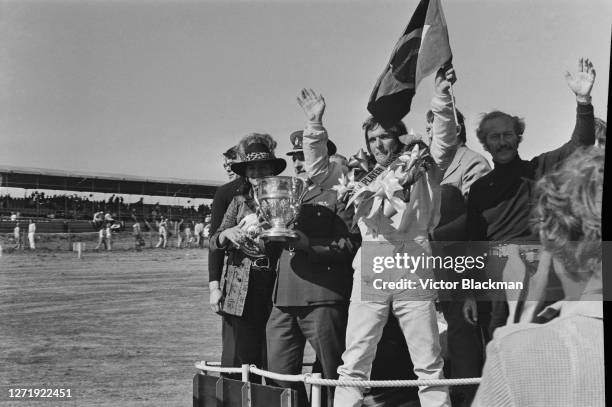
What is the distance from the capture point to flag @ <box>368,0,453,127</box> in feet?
9.10

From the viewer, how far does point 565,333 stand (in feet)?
3.69

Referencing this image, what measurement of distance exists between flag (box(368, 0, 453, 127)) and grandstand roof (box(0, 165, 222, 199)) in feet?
3.28

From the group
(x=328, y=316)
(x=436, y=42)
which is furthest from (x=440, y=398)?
(x=436, y=42)

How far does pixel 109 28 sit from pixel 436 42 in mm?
1292

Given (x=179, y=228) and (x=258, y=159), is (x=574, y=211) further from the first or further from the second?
(x=179, y=228)

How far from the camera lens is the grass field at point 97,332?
396 cm

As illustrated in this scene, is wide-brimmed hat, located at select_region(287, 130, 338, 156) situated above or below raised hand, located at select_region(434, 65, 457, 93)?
below

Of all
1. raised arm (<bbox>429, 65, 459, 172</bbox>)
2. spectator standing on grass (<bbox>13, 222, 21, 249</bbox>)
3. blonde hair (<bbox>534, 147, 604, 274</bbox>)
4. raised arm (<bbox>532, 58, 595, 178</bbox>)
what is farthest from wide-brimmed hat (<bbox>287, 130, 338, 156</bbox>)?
blonde hair (<bbox>534, 147, 604, 274</bbox>)

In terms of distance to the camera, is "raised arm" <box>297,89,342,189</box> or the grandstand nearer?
"raised arm" <box>297,89,342,189</box>

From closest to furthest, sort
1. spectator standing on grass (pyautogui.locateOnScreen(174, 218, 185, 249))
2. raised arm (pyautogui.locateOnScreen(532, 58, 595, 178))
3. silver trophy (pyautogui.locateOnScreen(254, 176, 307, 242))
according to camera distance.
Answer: raised arm (pyautogui.locateOnScreen(532, 58, 595, 178)) → silver trophy (pyautogui.locateOnScreen(254, 176, 307, 242)) → spectator standing on grass (pyautogui.locateOnScreen(174, 218, 185, 249))

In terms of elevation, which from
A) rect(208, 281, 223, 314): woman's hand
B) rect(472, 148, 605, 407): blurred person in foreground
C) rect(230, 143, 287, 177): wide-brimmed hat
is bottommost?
rect(208, 281, 223, 314): woman's hand

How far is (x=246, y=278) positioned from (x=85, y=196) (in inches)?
35.7

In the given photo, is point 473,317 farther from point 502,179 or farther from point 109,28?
point 109,28

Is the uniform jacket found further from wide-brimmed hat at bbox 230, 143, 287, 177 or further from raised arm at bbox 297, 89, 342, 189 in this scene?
wide-brimmed hat at bbox 230, 143, 287, 177
